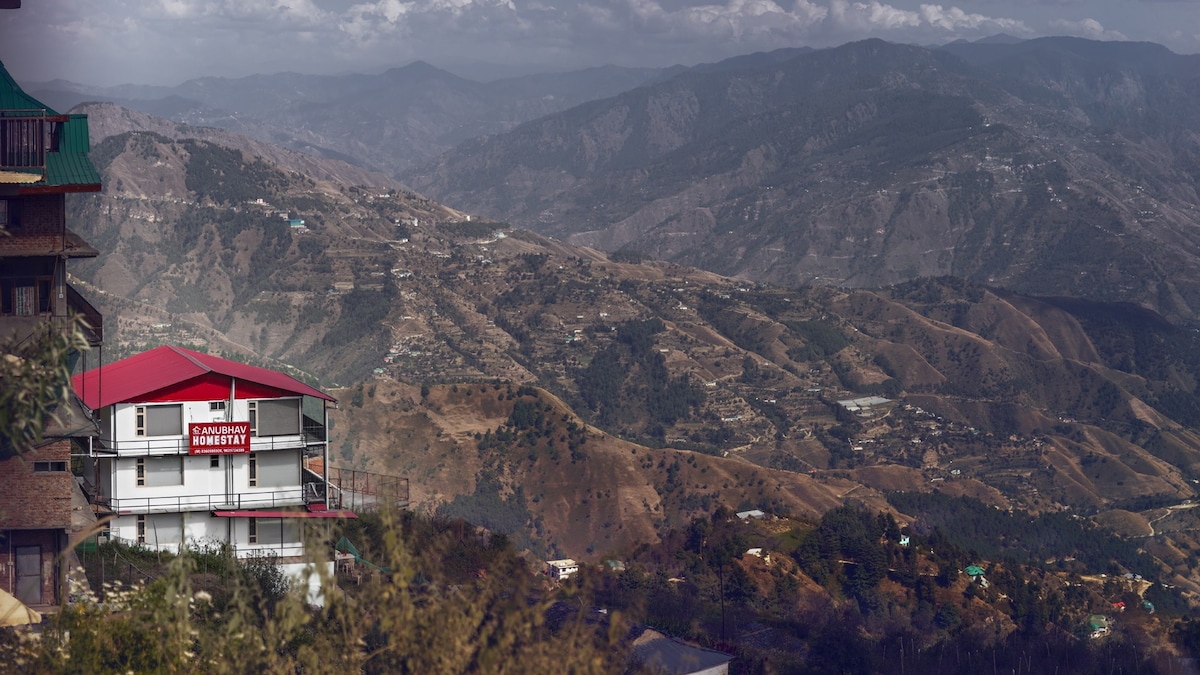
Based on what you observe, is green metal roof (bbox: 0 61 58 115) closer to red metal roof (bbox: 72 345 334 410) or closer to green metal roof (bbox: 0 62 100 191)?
green metal roof (bbox: 0 62 100 191)

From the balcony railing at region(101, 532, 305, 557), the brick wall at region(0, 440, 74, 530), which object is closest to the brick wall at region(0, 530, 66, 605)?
the brick wall at region(0, 440, 74, 530)

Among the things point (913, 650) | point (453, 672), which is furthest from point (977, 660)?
point (453, 672)

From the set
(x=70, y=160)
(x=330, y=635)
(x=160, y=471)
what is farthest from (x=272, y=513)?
(x=330, y=635)

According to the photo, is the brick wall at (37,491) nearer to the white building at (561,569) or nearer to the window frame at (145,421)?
the window frame at (145,421)

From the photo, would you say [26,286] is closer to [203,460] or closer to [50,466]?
[50,466]

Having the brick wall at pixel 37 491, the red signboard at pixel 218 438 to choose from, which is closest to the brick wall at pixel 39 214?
the brick wall at pixel 37 491

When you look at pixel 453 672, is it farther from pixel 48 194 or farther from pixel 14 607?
pixel 48 194
